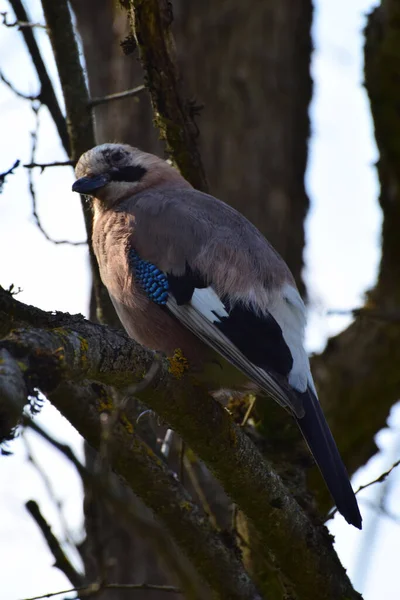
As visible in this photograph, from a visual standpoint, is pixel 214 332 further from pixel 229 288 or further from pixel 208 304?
pixel 229 288

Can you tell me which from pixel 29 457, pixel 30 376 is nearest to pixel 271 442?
pixel 29 457

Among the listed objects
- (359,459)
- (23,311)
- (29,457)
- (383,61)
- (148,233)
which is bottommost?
(359,459)

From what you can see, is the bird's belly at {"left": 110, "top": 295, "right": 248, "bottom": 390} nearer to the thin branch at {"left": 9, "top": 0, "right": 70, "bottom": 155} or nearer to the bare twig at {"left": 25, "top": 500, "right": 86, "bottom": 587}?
the bare twig at {"left": 25, "top": 500, "right": 86, "bottom": 587}

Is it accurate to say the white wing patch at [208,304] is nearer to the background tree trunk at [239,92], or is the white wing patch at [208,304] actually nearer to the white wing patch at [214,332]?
the white wing patch at [214,332]

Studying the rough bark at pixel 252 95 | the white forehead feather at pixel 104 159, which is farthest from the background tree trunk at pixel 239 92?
the white forehead feather at pixel 104 159

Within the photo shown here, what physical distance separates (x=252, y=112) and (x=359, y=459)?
3478 millimetres

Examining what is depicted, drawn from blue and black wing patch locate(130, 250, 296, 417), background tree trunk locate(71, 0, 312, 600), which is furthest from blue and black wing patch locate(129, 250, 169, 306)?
background tree trunk locate(71, 0, 312, 600)

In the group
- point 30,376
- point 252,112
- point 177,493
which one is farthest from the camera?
point 252,112

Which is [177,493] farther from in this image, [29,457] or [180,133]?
[180,133]

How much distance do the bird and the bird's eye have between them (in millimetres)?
321

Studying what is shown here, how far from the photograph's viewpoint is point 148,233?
15.8 ft

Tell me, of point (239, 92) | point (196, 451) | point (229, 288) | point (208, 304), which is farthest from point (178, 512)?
point (239, 92)

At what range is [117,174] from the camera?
5.63 meters

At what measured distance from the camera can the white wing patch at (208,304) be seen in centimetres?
436
